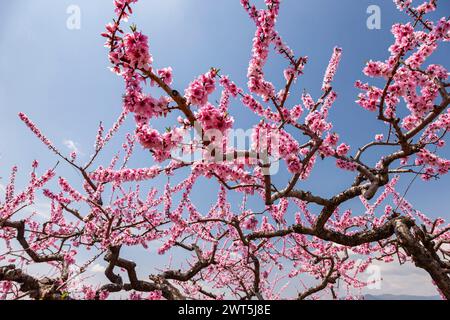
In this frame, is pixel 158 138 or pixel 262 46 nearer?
pixel 158 138

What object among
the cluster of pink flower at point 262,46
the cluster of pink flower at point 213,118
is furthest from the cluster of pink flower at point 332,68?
the cluster of pink flower at point 213,118

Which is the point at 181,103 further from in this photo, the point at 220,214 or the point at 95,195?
the point at 95,195

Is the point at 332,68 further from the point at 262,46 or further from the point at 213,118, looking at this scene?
the point at 213,118

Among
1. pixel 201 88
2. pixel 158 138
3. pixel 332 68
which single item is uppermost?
pixel 332 68

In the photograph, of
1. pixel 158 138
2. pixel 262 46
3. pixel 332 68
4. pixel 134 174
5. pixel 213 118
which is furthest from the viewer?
pixel 332 68

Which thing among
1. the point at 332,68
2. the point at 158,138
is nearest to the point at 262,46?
the point at 158,138

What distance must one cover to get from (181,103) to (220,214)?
6409 millimetres

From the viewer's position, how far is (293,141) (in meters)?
5.37

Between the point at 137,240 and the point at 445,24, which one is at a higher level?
the point at 445,24

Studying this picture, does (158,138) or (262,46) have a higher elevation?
(262,46)

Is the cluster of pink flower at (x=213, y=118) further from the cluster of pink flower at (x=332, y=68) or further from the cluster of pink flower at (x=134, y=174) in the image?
the cluster of pink flower at (x=332, y=68)
